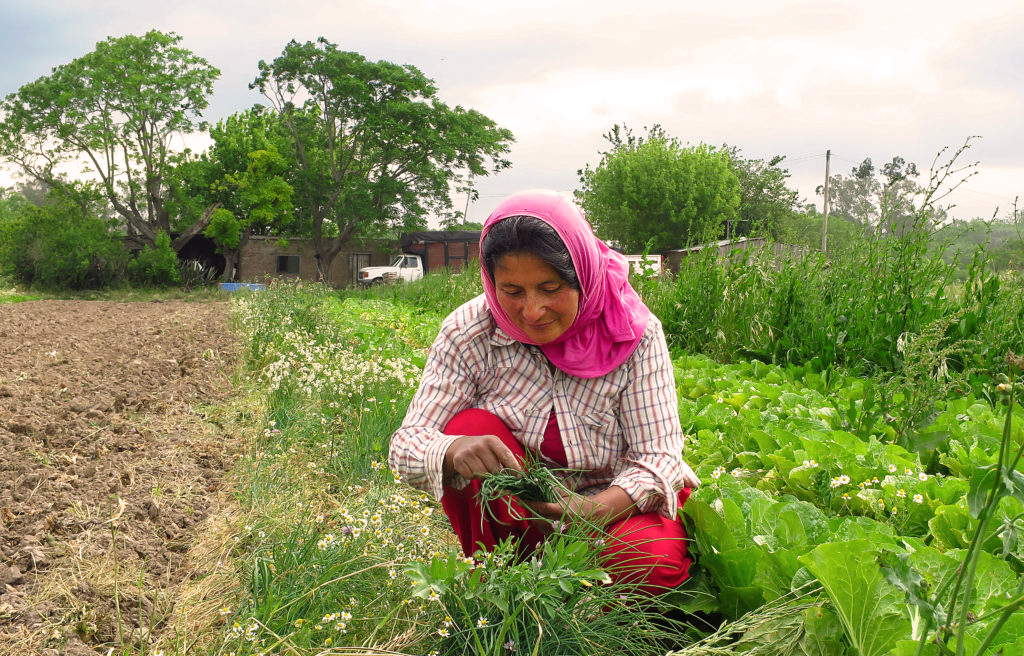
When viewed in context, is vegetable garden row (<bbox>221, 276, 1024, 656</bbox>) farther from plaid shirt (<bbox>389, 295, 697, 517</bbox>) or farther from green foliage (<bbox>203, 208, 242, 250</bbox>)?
green foliage (<bbox>203, 208, 242, 250</bbox>)

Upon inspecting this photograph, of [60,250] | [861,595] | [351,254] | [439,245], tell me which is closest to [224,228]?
[60,250]

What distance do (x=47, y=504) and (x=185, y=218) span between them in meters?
26.2

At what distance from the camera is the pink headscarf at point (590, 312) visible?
175 centimetres

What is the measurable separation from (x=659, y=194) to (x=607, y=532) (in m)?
34.6

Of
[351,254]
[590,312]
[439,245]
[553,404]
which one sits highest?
[439,245]

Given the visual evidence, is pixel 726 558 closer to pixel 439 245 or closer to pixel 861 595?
pixel 861 595

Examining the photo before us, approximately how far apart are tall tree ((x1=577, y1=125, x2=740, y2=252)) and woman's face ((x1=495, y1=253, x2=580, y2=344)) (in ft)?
108

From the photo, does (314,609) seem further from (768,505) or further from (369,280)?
(369,280)

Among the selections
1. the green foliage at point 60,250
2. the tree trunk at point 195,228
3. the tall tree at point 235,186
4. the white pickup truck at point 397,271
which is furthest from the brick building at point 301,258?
the green foliage at point 60,250

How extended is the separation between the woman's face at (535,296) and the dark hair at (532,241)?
0.01 meters

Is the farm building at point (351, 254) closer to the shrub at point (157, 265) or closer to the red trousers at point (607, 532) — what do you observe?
the shrub at point (157, 265)

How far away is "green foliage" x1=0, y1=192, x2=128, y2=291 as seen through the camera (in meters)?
22.4

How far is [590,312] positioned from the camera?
1.82 m

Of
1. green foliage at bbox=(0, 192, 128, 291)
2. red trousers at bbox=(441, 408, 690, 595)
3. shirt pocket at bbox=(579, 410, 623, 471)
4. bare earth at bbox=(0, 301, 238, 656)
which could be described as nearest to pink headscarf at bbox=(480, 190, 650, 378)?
shirt pocket at bbox=(579, 410, 623, 471)
